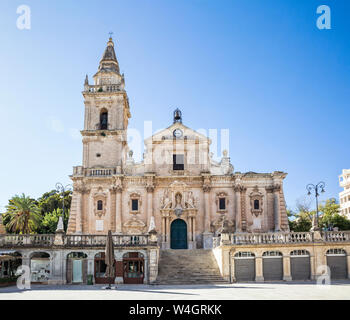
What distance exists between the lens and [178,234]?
1561 inches

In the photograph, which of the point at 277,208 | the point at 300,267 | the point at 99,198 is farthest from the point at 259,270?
the point at 99,198

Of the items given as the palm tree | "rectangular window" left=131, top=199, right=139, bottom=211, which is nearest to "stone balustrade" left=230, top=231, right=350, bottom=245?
"rectangular window" left=131, top=199, right=139, bottom=211

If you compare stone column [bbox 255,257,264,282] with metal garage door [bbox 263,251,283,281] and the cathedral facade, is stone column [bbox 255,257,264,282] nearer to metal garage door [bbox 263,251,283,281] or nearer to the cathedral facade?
metal garage door [bbox 263,251,283,281]

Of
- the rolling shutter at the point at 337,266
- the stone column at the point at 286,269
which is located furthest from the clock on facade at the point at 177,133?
the rolling shutter at the point at 337,266

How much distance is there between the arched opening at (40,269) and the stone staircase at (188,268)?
7788 mm

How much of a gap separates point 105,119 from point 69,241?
18062 mm

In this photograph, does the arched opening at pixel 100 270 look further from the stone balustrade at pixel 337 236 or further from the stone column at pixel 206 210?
the stone balustrade at pixel 337 236

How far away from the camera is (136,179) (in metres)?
40.6

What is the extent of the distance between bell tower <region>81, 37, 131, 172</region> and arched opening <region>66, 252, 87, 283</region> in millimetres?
13247

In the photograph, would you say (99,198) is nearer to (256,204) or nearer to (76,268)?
(76,268)

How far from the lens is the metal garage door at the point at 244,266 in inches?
1091
